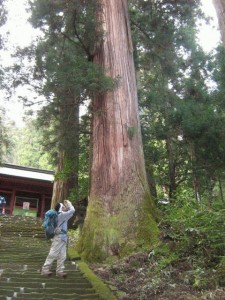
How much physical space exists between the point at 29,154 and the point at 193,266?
29.7 m

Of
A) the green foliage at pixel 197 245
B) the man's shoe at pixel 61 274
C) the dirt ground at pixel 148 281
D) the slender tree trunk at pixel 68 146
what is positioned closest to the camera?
the dirt ground at pixel 148 281

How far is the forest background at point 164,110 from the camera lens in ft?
16.5

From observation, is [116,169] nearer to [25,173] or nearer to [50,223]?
Result: [50,223]

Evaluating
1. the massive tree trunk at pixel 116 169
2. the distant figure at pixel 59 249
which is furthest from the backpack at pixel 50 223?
the massive tree trunk at pixel 116 169

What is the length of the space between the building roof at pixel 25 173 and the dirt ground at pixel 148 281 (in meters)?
12.7

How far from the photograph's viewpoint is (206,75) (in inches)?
448

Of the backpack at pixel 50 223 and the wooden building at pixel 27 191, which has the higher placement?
the wooden building at pixel 27 191

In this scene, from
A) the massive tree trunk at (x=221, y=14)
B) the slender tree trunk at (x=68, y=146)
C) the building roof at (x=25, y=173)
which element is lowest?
the massive tree trunk at (x=221, y=14)

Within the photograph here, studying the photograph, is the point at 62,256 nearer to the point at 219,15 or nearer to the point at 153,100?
the point at 219,15

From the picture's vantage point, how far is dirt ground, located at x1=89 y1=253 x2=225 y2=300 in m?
Result: 4.07

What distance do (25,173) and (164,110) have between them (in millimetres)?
10995

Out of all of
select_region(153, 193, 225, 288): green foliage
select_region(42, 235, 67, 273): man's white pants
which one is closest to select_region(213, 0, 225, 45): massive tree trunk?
select_region(153, 193, 225, 288): green foliage

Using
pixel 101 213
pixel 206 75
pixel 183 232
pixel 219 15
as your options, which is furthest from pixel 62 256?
pixel 206 75

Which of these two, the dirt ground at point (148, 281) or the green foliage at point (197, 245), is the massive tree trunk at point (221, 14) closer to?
the green foliage at point (197, 245)
